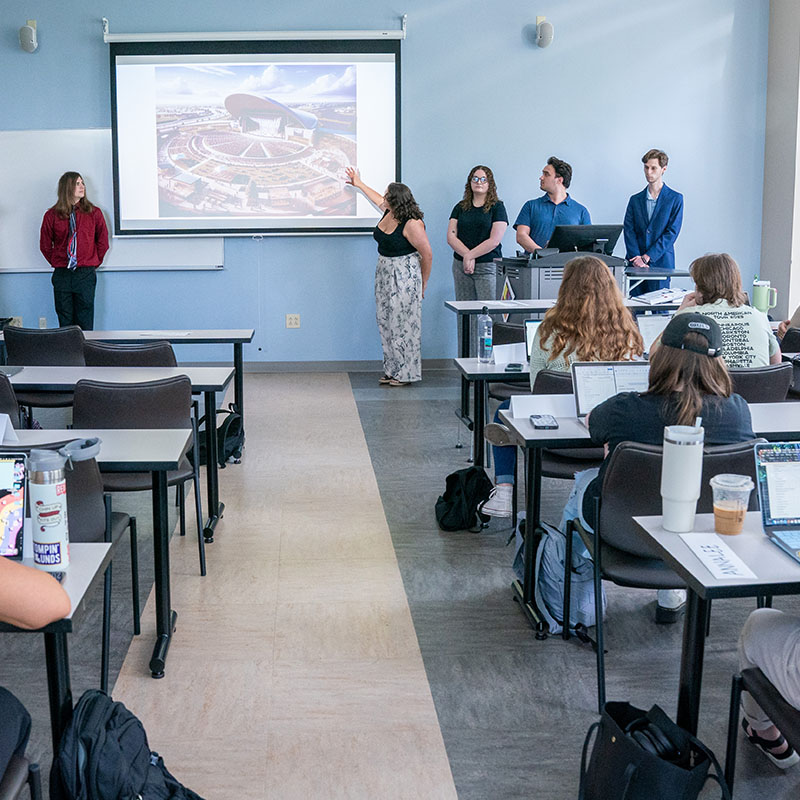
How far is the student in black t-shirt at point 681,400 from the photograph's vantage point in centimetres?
266

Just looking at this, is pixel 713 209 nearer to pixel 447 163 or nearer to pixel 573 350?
pixel 447 163

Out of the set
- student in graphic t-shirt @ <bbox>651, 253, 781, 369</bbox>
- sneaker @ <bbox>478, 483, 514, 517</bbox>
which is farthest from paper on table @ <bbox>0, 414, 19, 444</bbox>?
student in graphic t-shirt @ <bbox>651, 253, 781, 369</bbox>

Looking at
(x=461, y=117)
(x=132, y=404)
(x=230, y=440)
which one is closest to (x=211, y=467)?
(x=132, y=404)

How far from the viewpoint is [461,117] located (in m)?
8.01

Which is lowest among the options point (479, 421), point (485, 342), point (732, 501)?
point (479, 421)

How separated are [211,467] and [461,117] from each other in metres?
4.82

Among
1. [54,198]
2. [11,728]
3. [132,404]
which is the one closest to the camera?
[11,728]

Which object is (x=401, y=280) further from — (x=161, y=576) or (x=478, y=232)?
(x=161, y=576)

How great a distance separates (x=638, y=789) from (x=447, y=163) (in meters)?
6.71

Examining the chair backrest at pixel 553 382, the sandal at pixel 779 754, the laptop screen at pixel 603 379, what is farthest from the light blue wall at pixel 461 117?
the sandal at pixel 779 754

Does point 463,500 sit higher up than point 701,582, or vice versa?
point 701,582

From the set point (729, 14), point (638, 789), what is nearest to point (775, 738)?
point (638, 789)

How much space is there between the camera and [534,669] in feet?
9.74

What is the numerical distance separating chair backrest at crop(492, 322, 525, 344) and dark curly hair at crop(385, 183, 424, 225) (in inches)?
84.9
